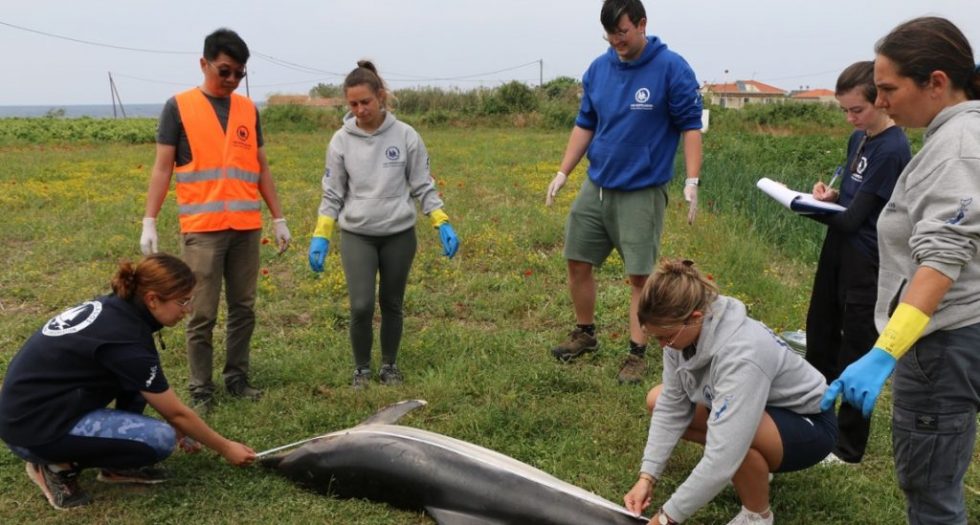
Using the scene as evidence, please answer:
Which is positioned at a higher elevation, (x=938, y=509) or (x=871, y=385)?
(x=871, y=385)

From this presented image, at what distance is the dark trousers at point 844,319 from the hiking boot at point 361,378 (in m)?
2.59

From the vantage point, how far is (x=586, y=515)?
2879 mm

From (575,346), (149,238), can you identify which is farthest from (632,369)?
(149,238)

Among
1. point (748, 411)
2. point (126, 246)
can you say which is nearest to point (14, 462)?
point (748, 411)

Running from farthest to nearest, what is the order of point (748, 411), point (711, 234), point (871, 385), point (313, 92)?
1. point (313, 92)
2. point (711, 234)
3. point (748, 411)
4. point (871, 385)

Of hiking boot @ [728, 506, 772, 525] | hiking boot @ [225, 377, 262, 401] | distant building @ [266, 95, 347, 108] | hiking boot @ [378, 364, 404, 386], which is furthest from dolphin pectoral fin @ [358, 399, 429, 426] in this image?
distant building @ [266, 95, 347, 108]

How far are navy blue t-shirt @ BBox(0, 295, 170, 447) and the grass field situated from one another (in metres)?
0.44

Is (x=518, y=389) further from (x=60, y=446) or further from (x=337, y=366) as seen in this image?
(x=60, y=446)

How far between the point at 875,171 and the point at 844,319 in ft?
2.39

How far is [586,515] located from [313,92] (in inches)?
1456

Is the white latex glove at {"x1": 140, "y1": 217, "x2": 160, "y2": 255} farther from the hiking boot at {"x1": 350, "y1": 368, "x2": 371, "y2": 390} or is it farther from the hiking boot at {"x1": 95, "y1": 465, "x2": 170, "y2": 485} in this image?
the hiking boot at {"x1": 350, "y1": 368, "x2": 371, "y2": 390}

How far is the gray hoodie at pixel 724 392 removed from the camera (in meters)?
2.79

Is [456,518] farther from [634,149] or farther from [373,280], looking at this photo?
[634,149]

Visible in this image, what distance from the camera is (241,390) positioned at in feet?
15.1
